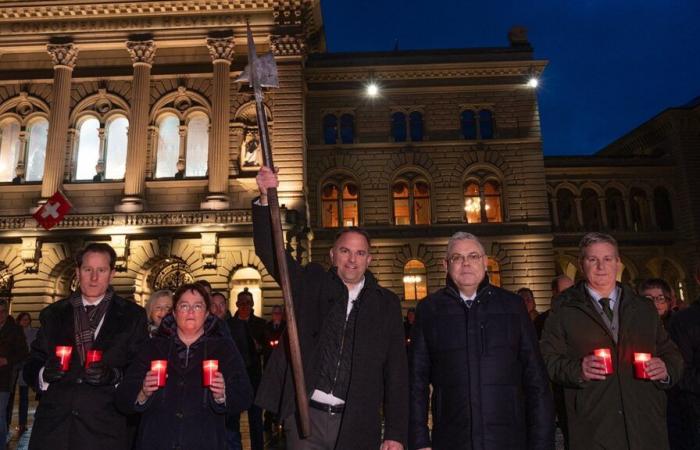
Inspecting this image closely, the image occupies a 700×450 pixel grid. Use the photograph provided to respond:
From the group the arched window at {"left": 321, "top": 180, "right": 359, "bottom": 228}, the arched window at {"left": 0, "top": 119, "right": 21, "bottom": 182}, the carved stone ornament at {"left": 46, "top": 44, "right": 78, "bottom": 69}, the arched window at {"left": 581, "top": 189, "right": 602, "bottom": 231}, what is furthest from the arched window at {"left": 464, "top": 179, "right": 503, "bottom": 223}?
the arched window at {"left": 0, "top": 119, "right": 21, "bottom": 182}

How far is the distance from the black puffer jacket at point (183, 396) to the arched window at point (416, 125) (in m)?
24.0

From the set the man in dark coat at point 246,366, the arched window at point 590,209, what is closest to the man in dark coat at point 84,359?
the man in dark coat at point 246,366

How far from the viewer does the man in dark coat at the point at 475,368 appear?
3447mm

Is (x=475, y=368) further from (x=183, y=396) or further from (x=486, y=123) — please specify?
(x=486, y=123)

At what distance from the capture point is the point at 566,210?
32344 millimetres

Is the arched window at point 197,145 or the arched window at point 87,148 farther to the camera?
the arched window at point 87,148

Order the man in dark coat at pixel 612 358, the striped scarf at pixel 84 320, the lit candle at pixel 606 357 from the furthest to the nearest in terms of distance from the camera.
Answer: the striped scarf at pixel 84 320, the man in dark coat at pixel 612 358, the lit candle at pixel 606 357

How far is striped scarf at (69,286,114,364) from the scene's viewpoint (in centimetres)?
402

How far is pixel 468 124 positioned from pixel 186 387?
25.1 meters

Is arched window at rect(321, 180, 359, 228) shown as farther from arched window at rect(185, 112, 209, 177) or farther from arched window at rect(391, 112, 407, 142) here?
arched window at rect(185, 112, 209, 177)

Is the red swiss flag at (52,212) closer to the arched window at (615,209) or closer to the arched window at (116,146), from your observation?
the arched window at (116,146)

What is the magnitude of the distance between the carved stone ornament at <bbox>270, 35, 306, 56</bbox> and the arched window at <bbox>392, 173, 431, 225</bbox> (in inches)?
317

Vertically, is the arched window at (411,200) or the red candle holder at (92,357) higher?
the arched window at (411,200)

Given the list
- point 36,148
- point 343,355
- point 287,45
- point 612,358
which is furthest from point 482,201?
point 343,355
